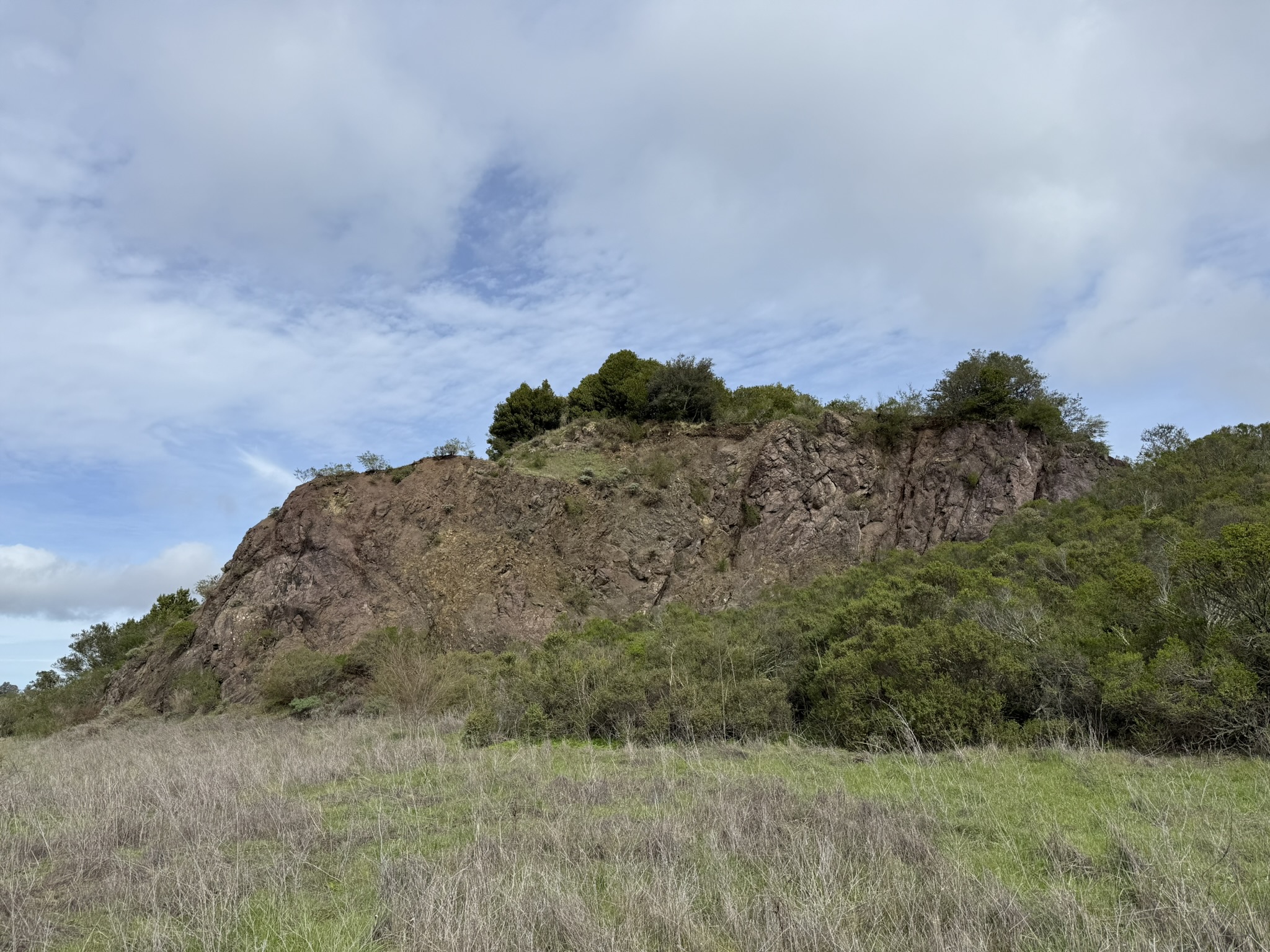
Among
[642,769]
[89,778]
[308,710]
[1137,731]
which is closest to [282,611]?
[308,710]

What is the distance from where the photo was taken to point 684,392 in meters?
33.6

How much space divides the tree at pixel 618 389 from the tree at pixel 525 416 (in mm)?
1078

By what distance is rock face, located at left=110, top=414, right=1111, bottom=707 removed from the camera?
2541cm

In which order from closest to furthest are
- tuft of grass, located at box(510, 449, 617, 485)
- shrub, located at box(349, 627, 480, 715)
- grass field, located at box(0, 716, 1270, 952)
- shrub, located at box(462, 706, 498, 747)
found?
1. grass field, located at box(0, 716, 1270, 952)
2. shrub, located at box(462, 706, 498, 747)
3. shrub, located at box(349, 627, 480, 715)
4. tuft of grass, located at box(510, 449, 617, 485)

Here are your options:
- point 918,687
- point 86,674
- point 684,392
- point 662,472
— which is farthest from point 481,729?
point 86,674

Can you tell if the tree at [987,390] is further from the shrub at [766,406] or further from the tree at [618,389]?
the tree at [618,389]

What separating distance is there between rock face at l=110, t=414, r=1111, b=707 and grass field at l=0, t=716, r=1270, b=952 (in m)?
15.9

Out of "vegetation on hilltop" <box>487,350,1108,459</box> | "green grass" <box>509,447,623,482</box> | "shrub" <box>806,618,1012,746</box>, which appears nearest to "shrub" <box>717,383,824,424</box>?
"vegetation on hilltop" <box>487,350,1108,459</box>

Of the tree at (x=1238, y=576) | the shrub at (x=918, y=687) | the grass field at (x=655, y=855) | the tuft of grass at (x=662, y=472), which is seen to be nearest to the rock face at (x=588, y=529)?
the tuft of grass at (x=662, y=472)

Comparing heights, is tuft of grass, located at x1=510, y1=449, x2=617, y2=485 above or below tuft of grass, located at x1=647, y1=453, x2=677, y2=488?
above

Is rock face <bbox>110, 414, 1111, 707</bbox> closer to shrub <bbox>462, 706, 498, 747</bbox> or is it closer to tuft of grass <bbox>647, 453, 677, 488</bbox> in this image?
tuft of grass <bbox>647, 453, 677, 488</bbox>

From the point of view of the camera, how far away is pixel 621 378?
36469 mm

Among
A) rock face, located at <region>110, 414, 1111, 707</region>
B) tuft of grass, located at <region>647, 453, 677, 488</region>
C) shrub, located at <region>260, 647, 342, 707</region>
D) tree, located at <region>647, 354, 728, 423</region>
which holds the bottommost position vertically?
shrub, located at <region>260, 647, 342, 707</region>

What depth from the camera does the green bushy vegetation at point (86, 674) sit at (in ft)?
85.6
